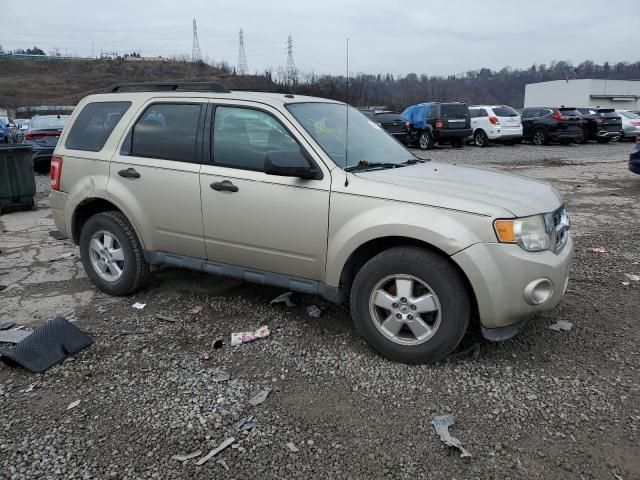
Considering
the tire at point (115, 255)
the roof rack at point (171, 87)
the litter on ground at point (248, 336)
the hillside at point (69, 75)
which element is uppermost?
the hillside at point (69, 75)

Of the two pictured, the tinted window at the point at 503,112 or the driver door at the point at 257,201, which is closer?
the driver door at the point at 257,201

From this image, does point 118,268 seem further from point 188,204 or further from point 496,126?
point 496,126

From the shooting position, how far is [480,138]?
23.4 metres

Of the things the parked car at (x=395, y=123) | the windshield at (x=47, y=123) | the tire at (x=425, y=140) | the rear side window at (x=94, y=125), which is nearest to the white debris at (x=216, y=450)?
the rear side window at (x=94, y=125)

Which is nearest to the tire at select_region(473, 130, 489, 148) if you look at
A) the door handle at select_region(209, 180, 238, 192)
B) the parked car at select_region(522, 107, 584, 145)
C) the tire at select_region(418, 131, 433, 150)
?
the parked car at select_region(522, 107, 584, 145)

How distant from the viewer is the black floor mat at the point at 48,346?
3.71 meters

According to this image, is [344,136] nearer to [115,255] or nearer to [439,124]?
[115,255]

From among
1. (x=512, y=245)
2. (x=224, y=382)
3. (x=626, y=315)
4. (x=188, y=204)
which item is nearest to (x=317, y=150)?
(x=188, y=204)

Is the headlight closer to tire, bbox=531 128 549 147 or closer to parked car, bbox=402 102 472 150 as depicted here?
parked car, bbox=402 102 472 150

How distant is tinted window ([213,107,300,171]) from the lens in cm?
406

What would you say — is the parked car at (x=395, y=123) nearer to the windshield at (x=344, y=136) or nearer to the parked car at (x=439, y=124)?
the parked car at (x=439, y=124)

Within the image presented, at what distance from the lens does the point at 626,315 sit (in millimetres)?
4535

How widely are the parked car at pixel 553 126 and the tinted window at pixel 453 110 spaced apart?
4.08 metres

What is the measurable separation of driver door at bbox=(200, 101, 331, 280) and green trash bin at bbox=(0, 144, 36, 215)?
21.8 feet
